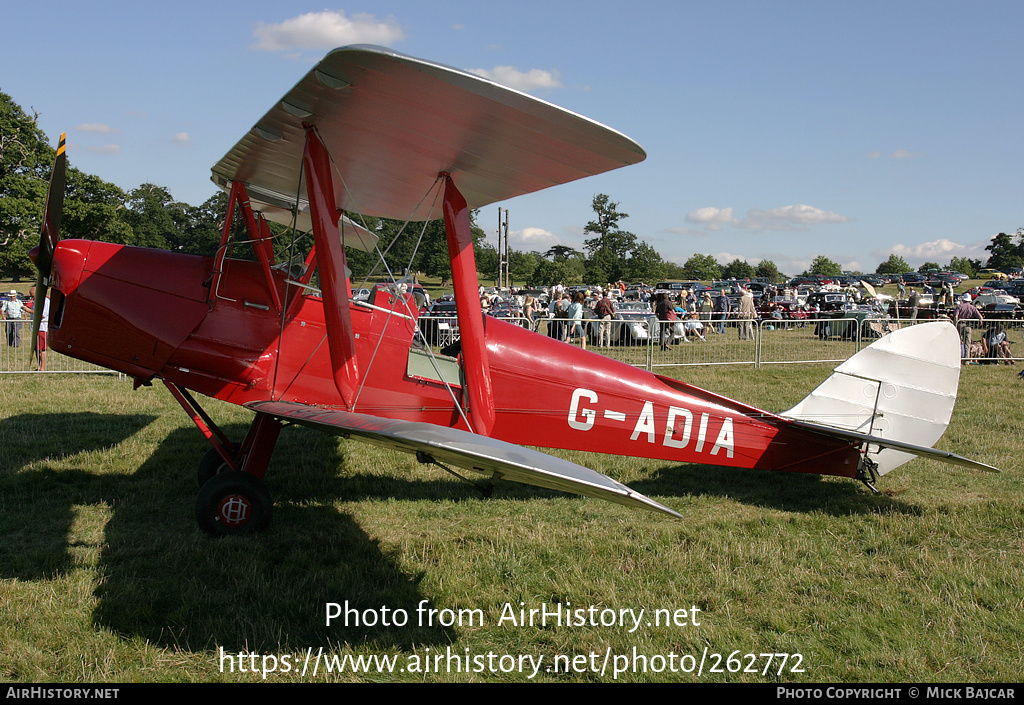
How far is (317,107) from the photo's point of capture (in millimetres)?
4055

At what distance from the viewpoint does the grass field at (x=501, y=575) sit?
10.8ft

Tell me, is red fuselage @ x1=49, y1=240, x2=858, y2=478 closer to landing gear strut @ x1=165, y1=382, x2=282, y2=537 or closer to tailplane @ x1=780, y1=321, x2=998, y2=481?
tailplane @ x1=780, y1=321, x2=998, y2=481

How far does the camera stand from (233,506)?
4707 millimetres

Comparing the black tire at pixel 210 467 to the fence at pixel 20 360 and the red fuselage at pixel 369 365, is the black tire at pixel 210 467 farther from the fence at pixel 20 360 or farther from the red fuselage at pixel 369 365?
the fence at pixel 20 360

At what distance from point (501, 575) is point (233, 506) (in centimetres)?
201

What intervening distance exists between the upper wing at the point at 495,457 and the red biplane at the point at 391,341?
0.08 meters

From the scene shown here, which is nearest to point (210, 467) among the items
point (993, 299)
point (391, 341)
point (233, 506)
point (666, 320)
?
point (233, 506)

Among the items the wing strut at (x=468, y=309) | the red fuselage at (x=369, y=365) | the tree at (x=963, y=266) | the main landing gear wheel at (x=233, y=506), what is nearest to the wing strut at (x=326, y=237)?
the red fuselage at (x=369, y=365)

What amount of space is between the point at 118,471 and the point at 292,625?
3721 mm

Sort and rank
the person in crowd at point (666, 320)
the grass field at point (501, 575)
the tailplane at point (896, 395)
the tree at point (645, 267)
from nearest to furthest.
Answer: the grass field at point (501, 575)
the tailplane at point (896, 395)
the person in crowd at point (666, 320)
the tree at point (645, 267)

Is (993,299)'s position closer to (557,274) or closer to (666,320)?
(666,320)
